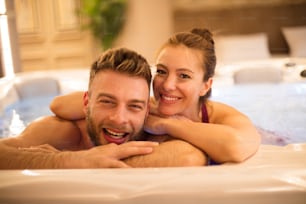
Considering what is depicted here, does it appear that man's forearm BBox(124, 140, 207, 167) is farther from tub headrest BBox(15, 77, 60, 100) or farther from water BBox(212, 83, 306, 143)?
tub headrest BBox(15, 77, 60, 100)

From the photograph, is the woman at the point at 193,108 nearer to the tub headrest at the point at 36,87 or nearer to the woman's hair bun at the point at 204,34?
the woman's hair bun at the point at 204,34

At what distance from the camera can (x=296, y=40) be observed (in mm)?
3619

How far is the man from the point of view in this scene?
0.89 meters

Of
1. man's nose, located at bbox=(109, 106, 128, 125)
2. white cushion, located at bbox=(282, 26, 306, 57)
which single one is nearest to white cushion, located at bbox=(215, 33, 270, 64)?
white cushion, located at bbox=(282, 26, 306, 57)

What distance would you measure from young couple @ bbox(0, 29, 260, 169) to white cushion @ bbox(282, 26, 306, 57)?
2520 mm

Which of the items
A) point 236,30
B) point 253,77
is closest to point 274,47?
point 236,30

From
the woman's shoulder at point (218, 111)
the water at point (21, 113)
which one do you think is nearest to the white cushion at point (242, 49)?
the water at point (21, 113)

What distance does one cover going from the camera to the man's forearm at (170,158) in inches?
35.0

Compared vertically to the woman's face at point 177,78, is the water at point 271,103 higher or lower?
lower

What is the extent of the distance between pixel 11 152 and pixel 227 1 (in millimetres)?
3552

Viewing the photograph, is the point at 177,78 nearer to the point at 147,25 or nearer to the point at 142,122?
the point at 142,122

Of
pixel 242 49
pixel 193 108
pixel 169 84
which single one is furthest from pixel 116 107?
pixel 242 49

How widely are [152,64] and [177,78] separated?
2078 millimetres

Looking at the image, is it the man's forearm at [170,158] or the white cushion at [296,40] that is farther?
the white cushion at [296,40]
